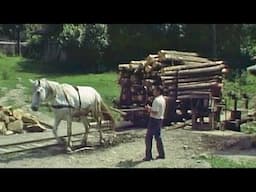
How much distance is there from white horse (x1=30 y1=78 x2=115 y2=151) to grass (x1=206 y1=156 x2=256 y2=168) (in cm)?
288

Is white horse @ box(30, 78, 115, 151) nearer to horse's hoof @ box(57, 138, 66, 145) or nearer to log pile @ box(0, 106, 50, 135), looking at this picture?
horse's hoof @ box(57, 138, 66, 145)

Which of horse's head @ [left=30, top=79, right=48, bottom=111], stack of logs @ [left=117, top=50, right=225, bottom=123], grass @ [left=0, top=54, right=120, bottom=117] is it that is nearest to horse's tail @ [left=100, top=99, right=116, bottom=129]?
horse's head @ [left=30, top=79, right=48, bottom=111]

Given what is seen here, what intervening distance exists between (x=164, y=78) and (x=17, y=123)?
4.25 meters

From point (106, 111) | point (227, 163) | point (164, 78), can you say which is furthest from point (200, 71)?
point (227, 163)

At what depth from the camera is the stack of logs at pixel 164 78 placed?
14555mm

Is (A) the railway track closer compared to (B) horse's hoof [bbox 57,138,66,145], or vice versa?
(A) the railway track

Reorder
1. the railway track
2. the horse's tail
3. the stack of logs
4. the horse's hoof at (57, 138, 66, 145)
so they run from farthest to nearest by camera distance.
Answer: the stack of logs
the horse's tail
the horse's hoof at (57, 138, 66, 145)
the railway track

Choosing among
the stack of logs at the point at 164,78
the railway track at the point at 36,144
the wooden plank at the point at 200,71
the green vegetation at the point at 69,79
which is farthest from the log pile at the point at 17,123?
the green vegetation at the point at 69,79

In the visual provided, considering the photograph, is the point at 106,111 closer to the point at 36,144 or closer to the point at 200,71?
the point at 36,144

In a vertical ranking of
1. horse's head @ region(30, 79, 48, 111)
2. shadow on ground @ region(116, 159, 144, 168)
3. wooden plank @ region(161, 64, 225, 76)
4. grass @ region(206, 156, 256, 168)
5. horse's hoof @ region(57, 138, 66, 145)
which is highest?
wooden plank @ region(161, 64, 225, 76)

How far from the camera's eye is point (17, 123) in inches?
518

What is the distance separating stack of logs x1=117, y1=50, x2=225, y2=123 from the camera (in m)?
14.6
